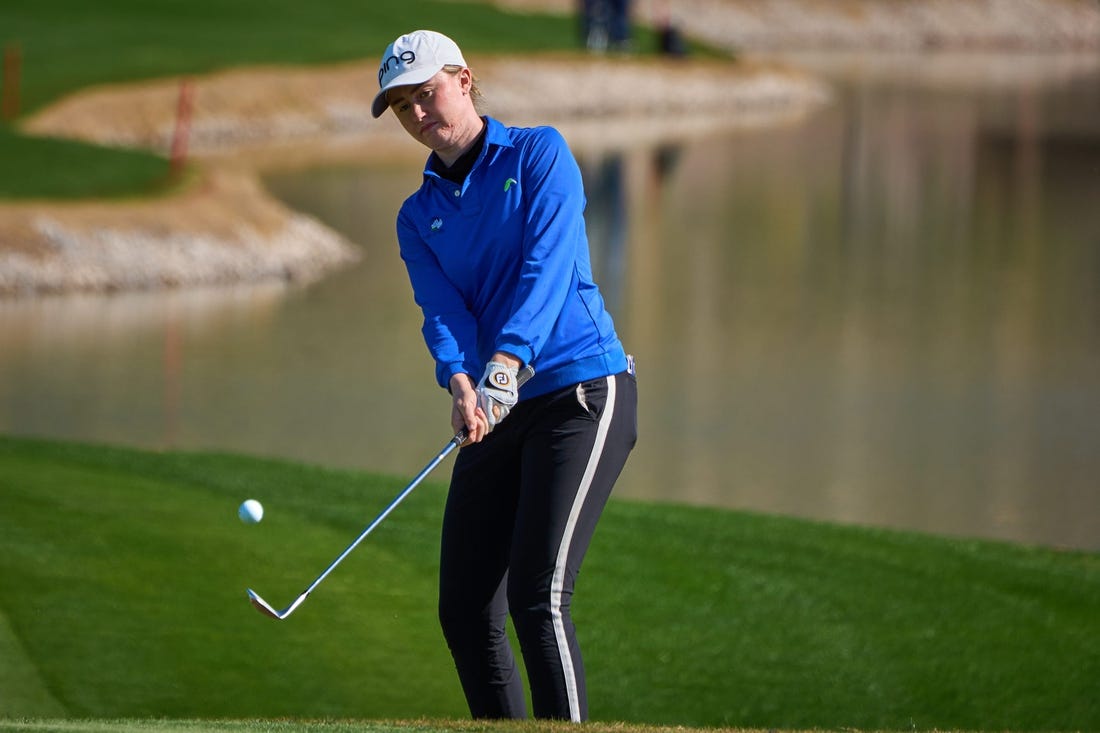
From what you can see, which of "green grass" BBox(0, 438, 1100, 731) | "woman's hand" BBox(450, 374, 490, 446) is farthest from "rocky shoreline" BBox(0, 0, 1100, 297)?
"woman's hand" BBox(450, 374, 490, 446)

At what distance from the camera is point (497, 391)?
3.57 meters

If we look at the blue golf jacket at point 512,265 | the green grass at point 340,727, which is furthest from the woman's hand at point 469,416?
the green grass at point 340,727

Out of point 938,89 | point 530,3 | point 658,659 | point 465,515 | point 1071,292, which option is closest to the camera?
point 465,515

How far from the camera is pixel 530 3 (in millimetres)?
53281

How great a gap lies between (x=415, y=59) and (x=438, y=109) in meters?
0.12

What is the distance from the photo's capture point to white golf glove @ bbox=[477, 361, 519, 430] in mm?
3568

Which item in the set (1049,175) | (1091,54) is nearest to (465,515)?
(1049,175)

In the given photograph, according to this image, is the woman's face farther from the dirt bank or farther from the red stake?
the red stake

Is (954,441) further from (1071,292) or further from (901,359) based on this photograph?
(1071,292)

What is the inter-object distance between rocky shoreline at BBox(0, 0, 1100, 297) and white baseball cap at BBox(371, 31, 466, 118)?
12.1 meters

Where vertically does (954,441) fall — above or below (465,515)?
below

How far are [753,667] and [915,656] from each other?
20.6 inches

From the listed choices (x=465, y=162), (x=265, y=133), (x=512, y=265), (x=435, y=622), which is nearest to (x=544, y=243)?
(x=512, y=265)

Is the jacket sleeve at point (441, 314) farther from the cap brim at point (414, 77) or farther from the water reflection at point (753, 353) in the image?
the water reflection at point (753, 353)
